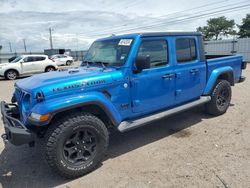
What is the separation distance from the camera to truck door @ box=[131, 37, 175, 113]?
397 centimetres

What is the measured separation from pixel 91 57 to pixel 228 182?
126 inches

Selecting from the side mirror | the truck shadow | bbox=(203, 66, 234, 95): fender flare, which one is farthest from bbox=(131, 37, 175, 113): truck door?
bbox=(203, 66, 234, 95): fender flare

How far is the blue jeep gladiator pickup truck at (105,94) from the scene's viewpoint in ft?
10.3

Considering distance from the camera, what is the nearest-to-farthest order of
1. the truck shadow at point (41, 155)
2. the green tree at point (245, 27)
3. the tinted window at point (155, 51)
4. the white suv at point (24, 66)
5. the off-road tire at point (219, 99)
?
the truck shadow at point (41, 155) < the tinted window at point (155, 51) < the off-road tire at point (219, 99) < the white suv at point (24, 66) < the green tree at point (245, 27)

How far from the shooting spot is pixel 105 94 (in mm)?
3596

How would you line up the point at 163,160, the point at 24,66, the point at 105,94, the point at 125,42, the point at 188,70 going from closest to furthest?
1. the point at 105,94
2. the point at 163,160
3. the point at 125,42
4. the point at 188,70
5. the point at 24,66

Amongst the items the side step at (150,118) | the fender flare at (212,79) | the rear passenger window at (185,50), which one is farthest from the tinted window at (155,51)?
the fender flare at (212,79)

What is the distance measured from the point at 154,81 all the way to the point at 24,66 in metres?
13.6

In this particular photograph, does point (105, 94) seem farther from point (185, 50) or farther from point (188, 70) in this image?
point (185, 50)

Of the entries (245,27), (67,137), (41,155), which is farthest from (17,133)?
(245,27)

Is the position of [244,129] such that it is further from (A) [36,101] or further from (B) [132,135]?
(A) [36,101]

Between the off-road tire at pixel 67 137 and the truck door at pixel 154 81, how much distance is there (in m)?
0.83

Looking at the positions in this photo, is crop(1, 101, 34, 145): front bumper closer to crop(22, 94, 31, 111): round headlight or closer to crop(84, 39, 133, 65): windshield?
crop(22, 94, 31, 111): round headlight

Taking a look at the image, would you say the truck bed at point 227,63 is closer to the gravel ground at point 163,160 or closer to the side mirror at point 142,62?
the gravel ground at point 163,160
